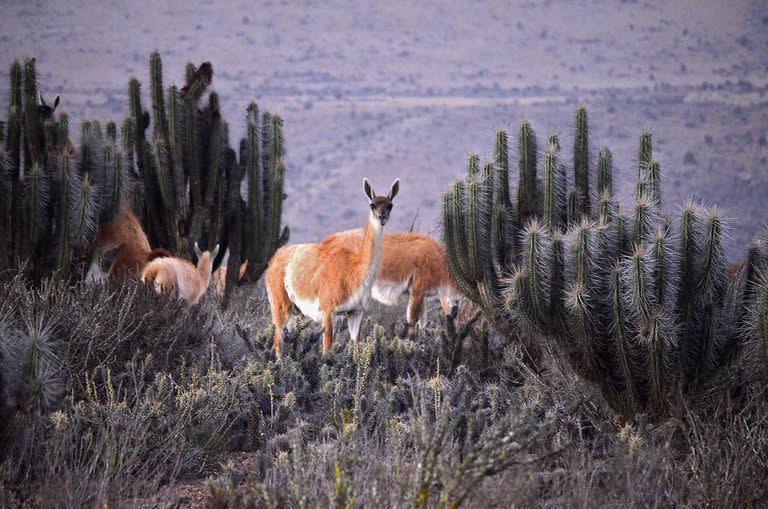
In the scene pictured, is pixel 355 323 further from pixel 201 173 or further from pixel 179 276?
pixel 201 173

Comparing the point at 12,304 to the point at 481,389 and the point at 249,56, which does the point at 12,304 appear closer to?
the point at 481,389

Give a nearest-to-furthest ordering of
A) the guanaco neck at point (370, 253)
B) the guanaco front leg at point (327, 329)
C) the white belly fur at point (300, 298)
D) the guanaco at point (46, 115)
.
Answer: the guanaco front leg at point (327, 329)
the guanaco neck at point (370, 253)
the white belly fur at point (300, 298)
the guanaco at point (46, 115)

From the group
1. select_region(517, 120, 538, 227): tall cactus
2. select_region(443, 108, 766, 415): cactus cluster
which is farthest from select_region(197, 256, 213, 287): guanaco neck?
select_region(443, 108, 766, 415): cactus cluster

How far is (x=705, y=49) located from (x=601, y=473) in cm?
5912

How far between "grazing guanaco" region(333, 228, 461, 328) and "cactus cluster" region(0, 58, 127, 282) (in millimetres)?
3359

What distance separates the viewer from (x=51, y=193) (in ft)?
37.3

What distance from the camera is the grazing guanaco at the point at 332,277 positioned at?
10758 millimetres

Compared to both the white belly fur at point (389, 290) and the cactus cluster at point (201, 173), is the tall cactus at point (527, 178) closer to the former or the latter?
the white belly fur at point (389, 290)

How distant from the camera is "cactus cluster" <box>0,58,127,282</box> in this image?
1101 centimetres

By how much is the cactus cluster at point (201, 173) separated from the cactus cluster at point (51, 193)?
4.49 ft

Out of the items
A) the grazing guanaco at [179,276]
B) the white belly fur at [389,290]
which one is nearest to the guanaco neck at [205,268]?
the grazing guanaco at [179,276]

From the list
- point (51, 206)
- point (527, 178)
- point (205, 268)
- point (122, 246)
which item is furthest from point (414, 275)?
point (527, 178)

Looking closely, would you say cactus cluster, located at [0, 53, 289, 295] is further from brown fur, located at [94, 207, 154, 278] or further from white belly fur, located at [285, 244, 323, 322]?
white belly fur, located at [285, 244, 323, 322]

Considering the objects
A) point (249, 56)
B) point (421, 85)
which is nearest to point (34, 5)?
point (249, 56)
